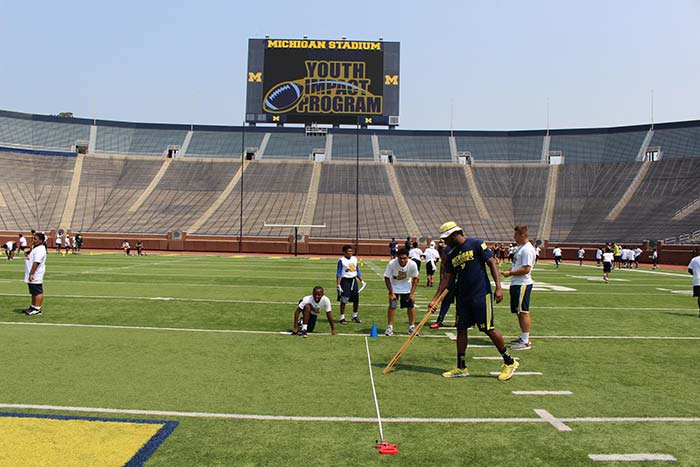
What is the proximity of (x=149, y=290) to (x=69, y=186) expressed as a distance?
4829 centimetres

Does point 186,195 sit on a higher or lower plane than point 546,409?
higher

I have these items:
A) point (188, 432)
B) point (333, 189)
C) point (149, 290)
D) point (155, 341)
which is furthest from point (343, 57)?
point (188, 432)

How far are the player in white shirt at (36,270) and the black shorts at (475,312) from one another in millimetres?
8419

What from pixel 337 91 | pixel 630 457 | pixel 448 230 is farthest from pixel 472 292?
pixel 337 91

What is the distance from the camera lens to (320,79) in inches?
2124

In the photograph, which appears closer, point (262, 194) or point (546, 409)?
point (546, 409)

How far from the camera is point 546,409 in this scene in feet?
18.7

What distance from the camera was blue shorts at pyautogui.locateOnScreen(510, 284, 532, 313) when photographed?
8.88 meters

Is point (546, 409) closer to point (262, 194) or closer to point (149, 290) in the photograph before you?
point (149, 290)

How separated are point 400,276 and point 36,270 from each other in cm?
721

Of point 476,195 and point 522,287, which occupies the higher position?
point 476,195

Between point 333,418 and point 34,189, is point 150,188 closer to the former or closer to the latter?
point 34,189

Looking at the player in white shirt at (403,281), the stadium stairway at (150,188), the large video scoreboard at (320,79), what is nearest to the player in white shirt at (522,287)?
the player in white shirt at (403,281)

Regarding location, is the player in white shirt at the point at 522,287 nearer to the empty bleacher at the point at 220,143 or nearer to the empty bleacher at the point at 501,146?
the empty bleacher at the point at 501,146
